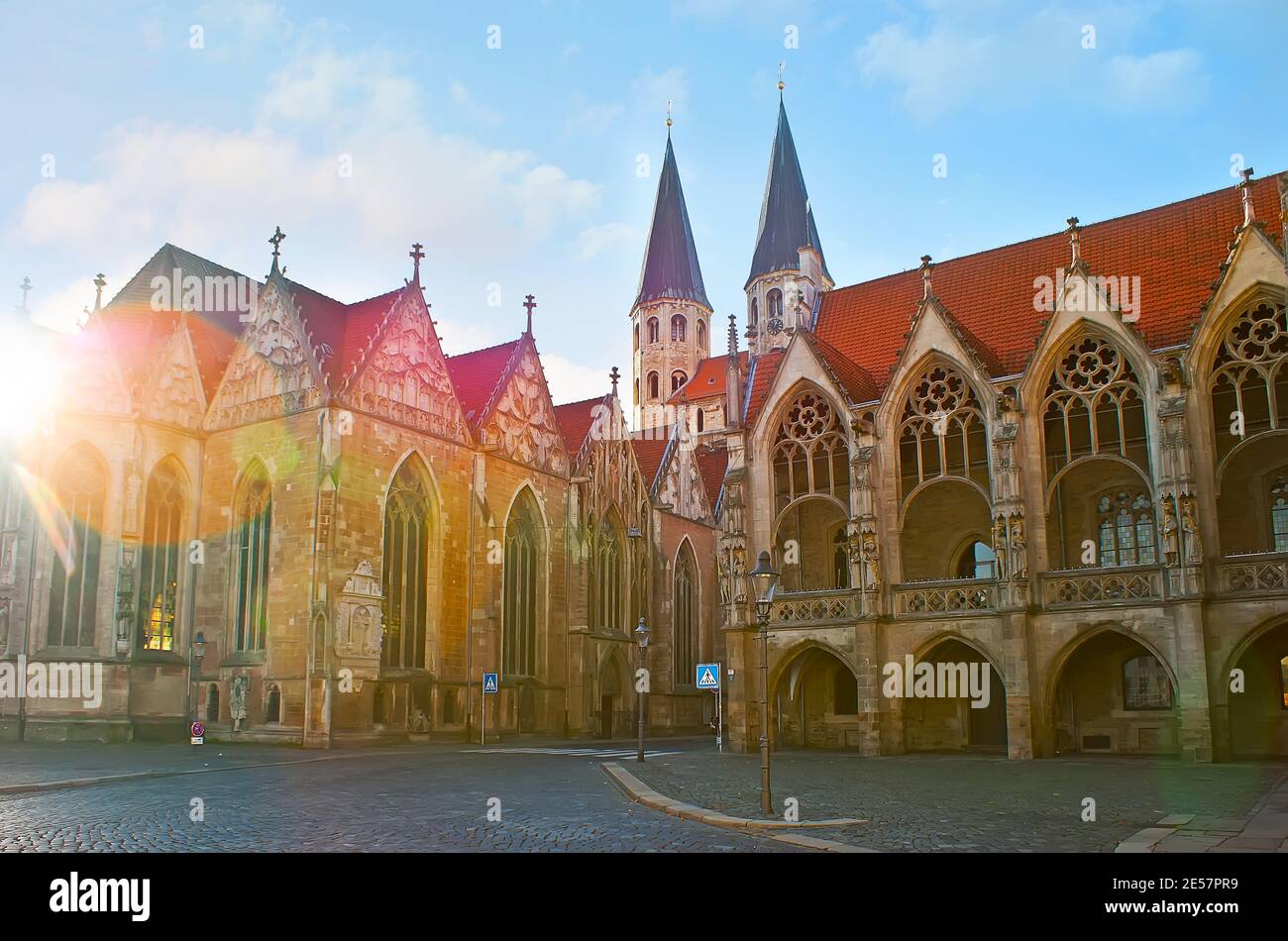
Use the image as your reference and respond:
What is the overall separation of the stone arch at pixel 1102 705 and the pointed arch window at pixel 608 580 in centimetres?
2168

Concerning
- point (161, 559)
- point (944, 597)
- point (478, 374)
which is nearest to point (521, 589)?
point (478, 374)

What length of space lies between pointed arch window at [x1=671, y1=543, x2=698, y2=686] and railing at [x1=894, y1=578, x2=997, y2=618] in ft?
73.6

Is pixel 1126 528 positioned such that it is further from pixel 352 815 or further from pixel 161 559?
pixel 161 559

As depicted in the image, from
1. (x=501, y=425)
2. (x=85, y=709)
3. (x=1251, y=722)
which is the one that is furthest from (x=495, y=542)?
(x=1251, y=722)

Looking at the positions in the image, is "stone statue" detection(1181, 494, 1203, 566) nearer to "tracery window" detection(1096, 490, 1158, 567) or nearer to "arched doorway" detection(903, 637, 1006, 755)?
"tracery window" detection(1096, 490, 1158, 567)

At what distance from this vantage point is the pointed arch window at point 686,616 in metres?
53.1

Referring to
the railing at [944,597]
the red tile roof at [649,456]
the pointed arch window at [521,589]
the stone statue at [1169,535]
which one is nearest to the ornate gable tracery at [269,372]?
the pointed arch window at [521,589]

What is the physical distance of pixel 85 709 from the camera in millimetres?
34844

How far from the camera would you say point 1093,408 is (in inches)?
1183

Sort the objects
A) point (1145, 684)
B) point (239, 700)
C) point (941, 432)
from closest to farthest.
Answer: point (1145, 684), point (941, 432), point (239, 700)

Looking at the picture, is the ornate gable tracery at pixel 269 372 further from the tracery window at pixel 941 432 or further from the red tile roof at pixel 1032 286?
the tracery window at pixel 941 432

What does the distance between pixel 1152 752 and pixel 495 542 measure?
75.6ft

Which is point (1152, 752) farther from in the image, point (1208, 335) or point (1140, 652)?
point (1208, 335)

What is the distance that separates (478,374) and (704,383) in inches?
1798
